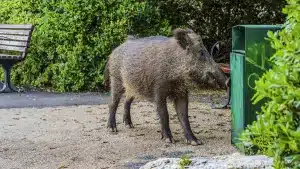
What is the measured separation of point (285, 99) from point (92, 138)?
613 centimetres

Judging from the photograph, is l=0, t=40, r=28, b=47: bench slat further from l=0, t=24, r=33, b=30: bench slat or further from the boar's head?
the boar's head

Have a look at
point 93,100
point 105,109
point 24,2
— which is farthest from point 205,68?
point 24,2

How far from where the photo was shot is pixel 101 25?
13.0 metres

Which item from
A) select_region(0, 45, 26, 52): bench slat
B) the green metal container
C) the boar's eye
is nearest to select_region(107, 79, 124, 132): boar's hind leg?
the boar's eye

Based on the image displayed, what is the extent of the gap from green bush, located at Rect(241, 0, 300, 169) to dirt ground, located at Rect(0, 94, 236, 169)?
4.18m

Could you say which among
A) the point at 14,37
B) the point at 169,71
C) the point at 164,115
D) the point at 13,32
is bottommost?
the point at 164,115

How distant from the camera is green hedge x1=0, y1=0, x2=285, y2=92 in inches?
509

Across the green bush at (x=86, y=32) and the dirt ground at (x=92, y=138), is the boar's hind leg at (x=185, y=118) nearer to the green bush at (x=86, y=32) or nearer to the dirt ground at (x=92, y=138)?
the dirt ground at (x=92, y=138)

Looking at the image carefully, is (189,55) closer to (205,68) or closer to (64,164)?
(205,68)

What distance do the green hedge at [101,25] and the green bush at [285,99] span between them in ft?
33.2

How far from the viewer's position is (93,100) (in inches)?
481

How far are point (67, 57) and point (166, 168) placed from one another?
9.24 meters

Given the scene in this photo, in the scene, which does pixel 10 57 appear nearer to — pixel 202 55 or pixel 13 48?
pixel 13 48

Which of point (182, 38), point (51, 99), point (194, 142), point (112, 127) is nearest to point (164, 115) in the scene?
point (194, 142)
